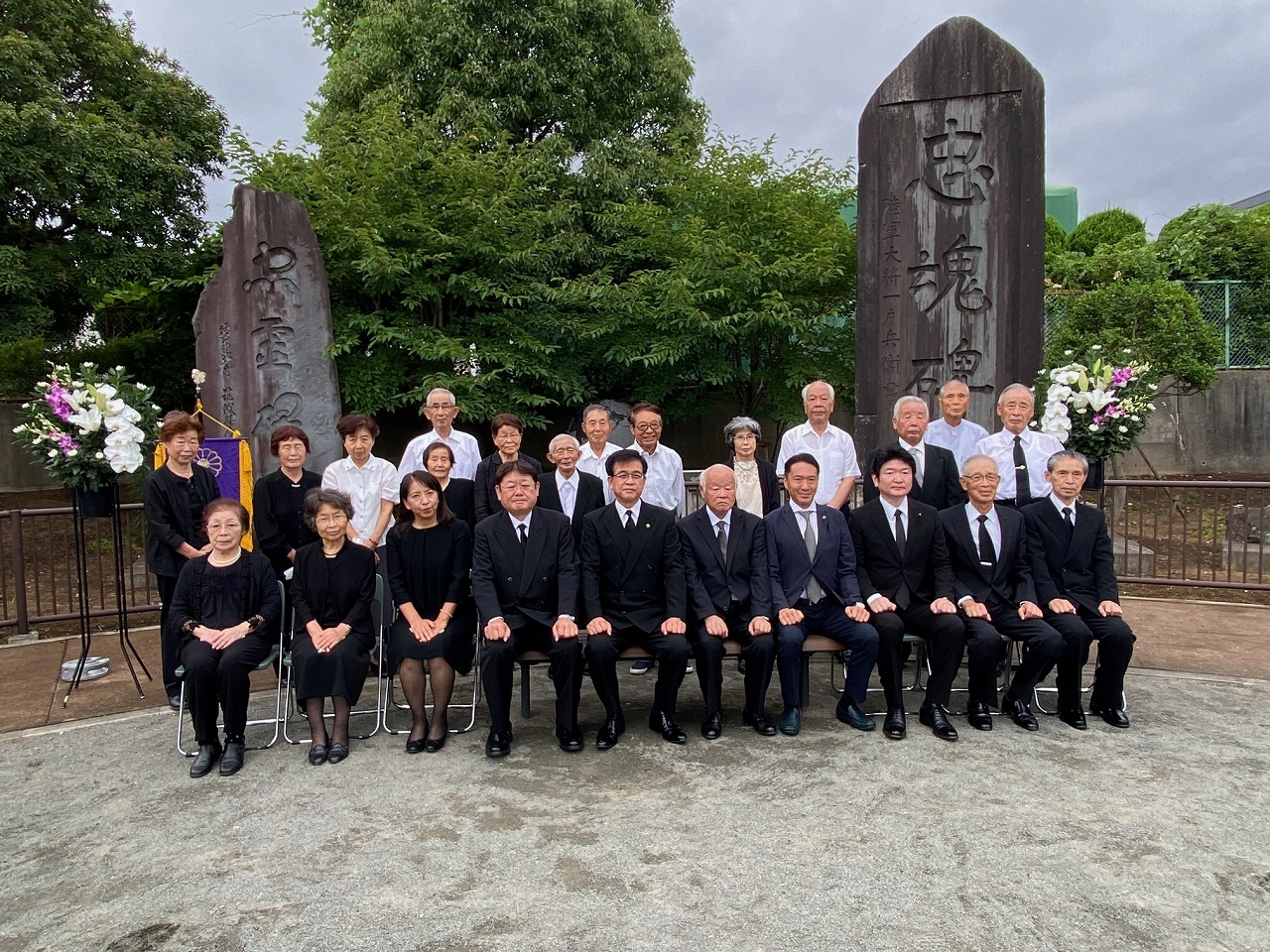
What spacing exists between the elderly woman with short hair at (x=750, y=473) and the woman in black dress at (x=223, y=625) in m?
2.92

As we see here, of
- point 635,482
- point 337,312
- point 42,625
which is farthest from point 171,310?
point 635,482

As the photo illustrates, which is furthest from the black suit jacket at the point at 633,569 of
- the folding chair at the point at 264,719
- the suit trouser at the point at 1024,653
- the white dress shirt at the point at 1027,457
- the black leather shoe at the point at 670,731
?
the white dress shirt at the point at 1027,457

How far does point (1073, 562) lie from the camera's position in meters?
5.11

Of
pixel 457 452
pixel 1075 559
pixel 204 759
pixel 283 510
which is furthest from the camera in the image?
pixel 457 452

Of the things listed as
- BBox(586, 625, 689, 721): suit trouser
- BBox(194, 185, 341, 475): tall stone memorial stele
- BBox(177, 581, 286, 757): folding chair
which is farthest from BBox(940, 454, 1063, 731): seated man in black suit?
BBox(194, 185, 341, 475): tall stone memorial stele

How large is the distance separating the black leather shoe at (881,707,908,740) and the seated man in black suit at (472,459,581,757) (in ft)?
5.41

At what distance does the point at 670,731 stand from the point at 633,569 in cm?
89

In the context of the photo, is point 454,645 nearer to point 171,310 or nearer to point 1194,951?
point 1194,951

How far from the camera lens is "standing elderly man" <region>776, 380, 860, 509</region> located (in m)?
5.88

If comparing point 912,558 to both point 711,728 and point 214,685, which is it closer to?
point 711,728

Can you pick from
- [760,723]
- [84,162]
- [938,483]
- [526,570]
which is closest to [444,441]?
[526,570]

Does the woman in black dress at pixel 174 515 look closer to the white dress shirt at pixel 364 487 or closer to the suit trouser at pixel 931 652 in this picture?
the white dress shirt at pixel 364 487

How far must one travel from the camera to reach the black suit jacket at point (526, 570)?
4.80m

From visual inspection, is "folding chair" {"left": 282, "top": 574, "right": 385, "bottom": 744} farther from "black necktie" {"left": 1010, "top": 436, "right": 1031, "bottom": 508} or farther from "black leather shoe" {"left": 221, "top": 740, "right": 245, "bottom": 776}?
"black necktie" {"left": 1010, "top": 436, "right": 1031, "bottom": 508}
